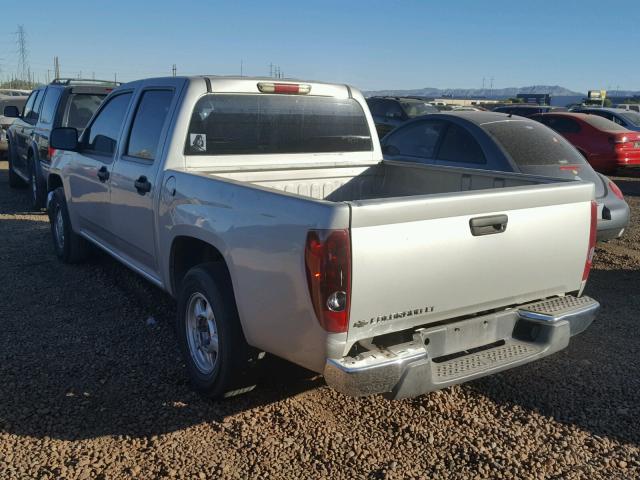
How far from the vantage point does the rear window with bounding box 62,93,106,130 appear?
9.30m

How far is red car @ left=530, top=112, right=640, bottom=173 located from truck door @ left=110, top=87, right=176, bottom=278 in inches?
477

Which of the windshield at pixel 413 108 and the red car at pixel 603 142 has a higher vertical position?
the windshield at pixel 413 108

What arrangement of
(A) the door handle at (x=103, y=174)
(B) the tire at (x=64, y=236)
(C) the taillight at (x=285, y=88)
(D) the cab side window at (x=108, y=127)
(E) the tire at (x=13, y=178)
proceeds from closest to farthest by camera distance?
(C) the taillight at (x=285, y=88) < (A) the door handle at (x=103, y=174) < (D) the cab side window at (x=108, y=127) < (B) the tire at (x=64, y=236) < (E) the tire at (x=13, y=178)

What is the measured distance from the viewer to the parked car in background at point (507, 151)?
278 inches

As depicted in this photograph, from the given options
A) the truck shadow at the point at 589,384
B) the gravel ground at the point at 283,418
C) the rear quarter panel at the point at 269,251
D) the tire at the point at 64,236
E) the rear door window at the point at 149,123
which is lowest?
the gravel ground at the point at 283,418

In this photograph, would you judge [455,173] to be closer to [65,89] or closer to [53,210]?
[53,210]

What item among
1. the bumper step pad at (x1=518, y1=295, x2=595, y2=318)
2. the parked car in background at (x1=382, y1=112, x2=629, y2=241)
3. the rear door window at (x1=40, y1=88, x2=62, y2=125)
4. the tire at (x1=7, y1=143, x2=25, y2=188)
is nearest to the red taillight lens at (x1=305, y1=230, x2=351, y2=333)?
the bumper step pad at (x1=518, y1=295, x2=595, y2=318)

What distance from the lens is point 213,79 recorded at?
4.73m

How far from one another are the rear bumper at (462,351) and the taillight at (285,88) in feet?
8.02

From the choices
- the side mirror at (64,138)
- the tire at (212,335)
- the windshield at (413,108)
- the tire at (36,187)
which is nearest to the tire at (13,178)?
the tire at (36,187)

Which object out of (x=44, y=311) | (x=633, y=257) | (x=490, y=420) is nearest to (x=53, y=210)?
(x=44, y=311)

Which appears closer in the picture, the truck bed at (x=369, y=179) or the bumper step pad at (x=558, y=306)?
the bumper step pad at (x=558, y=306)

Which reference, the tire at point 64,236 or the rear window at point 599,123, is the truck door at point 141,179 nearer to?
the tire at point 64,236

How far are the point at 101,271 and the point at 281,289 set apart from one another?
161 inches
